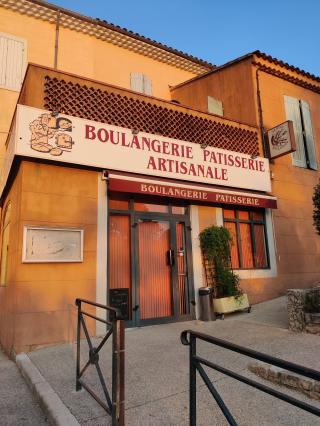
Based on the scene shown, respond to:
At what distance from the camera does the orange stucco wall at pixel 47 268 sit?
5.54 m

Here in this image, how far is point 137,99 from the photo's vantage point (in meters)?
7.70

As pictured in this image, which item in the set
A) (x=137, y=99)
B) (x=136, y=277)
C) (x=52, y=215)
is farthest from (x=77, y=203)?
(x=137, y=99)

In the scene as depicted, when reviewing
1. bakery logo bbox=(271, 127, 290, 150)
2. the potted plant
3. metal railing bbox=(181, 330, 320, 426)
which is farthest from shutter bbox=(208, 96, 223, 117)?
metal railing bbox=(181, 330, 320, 426)

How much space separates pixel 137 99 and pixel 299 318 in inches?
223

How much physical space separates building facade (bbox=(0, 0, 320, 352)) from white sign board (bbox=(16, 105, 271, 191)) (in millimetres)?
26

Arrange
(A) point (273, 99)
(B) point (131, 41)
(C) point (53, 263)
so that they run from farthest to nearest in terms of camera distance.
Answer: (B) point (131, 41)
(A) point (273, 99)
(C) point (53, 263)

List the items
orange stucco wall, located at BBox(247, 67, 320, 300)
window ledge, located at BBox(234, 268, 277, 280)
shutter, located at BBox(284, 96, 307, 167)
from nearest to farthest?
window ledge, located at BBox(234, 268, 277, 280)
orange stucco wall, located at BBox(247, 67, 320, 300)
shutter, located at BBox(284, 96, 307, 167)

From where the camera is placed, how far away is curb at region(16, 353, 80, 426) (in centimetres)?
305

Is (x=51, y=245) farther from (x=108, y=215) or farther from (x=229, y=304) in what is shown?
(x=229, y=304)

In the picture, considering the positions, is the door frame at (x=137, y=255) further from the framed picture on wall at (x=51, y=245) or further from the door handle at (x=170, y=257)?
the framed picture on wall at (x=51, y=245)

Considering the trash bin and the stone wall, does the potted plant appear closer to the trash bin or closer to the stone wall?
the trash bin

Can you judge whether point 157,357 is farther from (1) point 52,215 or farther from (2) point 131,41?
(2) point 131,41

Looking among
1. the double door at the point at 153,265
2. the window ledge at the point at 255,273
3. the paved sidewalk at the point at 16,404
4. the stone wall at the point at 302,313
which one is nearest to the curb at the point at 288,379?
the stone wall at the point at 302,313

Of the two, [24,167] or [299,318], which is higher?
[24,167]
